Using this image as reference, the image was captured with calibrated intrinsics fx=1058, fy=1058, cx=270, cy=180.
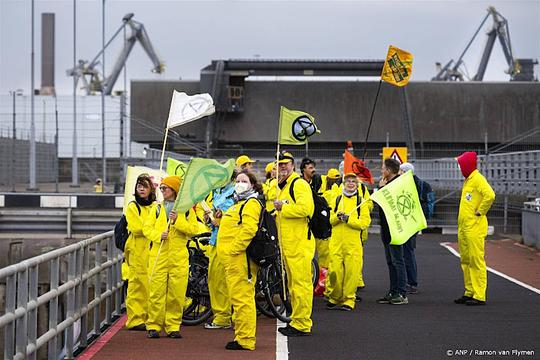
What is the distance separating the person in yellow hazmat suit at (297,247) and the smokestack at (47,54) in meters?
84.3

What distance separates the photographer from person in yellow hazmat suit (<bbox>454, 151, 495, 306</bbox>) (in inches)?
527

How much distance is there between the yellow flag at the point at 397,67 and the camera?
16.9 m

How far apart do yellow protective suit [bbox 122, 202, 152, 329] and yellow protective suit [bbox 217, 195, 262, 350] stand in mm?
1254

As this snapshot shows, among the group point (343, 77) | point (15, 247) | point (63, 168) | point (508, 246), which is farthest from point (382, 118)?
point (15, 247)

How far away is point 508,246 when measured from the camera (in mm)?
23297

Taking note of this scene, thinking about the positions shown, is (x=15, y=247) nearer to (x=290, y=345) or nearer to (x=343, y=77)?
(x=290, y=345)

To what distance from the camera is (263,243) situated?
9.89m

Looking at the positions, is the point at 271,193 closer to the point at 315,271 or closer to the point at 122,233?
the point at 122,233

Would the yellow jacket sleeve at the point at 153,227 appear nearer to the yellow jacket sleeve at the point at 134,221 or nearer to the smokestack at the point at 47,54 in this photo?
the yellow jacket sleeve at the point at 134,221

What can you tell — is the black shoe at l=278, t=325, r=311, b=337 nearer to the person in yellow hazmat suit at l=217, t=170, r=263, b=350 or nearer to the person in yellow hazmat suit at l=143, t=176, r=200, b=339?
the person in yellow hazmat suit at l=217, t=170, r=263, b=350

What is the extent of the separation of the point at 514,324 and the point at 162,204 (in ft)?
13.4

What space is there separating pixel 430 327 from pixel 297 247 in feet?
6.16

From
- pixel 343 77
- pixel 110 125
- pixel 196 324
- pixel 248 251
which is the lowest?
pixel 196 324

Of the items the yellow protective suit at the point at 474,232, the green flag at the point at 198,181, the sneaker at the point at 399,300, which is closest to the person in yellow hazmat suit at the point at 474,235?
the yellow protective suit at the point at 474,232
